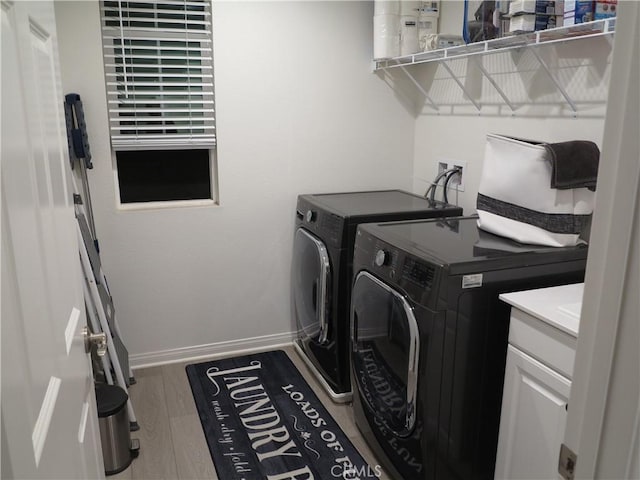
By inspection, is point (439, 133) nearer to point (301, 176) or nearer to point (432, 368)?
point (301, 176)

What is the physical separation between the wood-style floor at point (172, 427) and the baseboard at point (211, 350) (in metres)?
0.05

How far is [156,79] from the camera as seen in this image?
9.04 feet

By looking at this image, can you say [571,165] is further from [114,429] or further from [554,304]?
[114,429]

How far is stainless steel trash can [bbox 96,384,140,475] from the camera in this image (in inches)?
83.0

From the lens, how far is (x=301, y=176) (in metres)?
3.09

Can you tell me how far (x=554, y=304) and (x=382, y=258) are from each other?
62 centimetres

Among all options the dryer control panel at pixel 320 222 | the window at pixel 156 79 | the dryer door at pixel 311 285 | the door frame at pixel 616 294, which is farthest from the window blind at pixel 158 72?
the door frame at pixel 616 294

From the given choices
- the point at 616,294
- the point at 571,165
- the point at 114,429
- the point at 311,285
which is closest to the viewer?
the point at 616,294

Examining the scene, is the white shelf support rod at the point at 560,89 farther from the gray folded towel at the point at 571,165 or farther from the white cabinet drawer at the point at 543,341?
the white cabinet drawer at the point at 543,341

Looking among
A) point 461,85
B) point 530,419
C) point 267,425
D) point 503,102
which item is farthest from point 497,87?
point 267,425

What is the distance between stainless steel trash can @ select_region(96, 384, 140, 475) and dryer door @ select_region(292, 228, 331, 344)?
0.97 meters

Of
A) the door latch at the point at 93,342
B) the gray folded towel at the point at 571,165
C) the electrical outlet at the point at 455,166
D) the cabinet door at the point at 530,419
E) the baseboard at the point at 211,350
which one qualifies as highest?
the gray folded towel at the point at 571,165

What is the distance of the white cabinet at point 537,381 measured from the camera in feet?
4.84

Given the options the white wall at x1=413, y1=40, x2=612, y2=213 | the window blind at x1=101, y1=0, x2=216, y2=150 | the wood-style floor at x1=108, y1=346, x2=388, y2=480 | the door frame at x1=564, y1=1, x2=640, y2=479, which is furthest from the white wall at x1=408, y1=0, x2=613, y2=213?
the door frame at x1=564, y1=1, x2=640, y2=479
